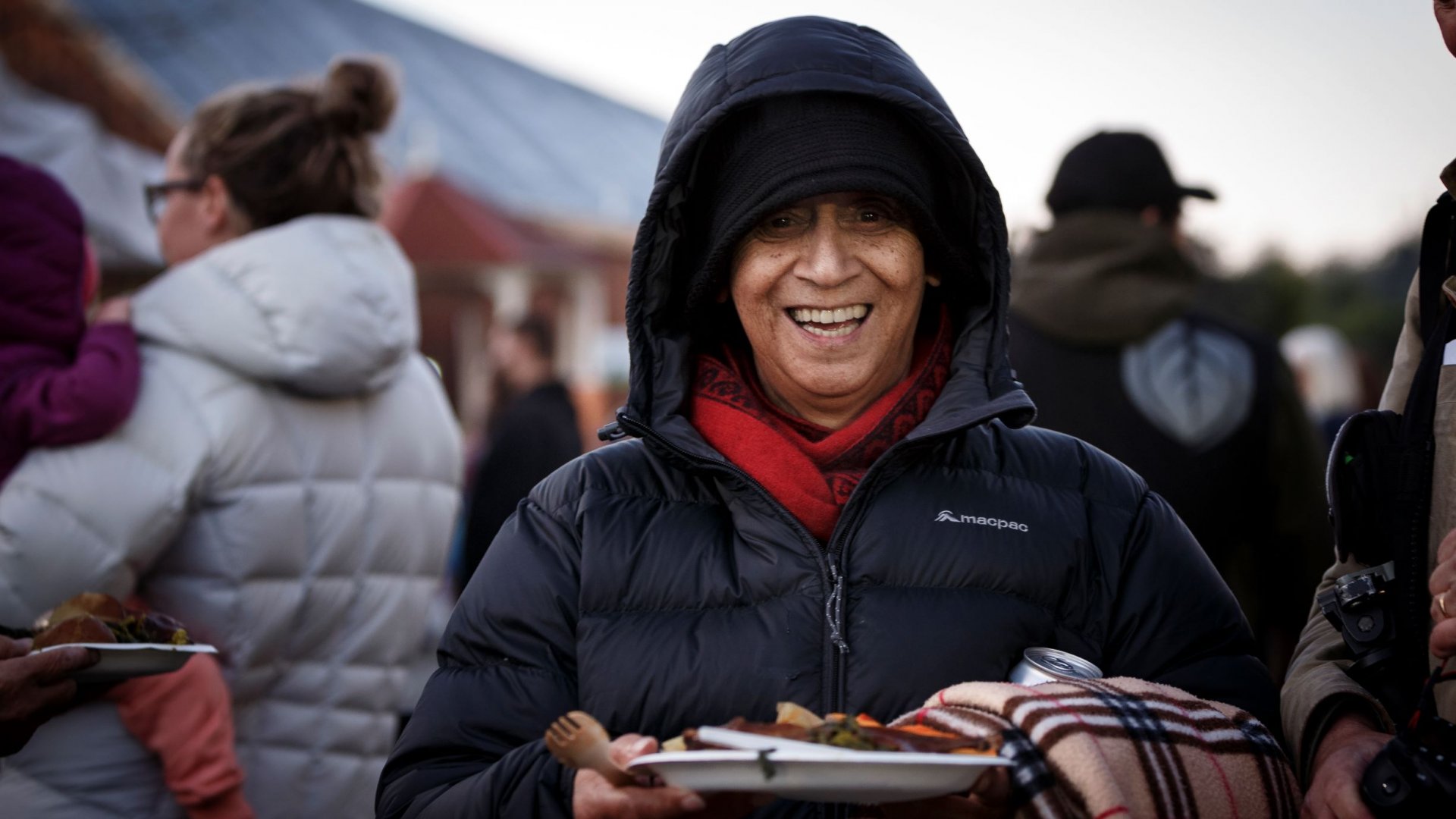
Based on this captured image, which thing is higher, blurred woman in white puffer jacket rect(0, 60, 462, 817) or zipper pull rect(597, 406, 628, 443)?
zipper pull rect(597, 406, 628, 443)

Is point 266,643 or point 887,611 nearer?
point 887,611

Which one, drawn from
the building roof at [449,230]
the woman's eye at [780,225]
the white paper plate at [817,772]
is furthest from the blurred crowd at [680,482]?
the building roof at [449,230]

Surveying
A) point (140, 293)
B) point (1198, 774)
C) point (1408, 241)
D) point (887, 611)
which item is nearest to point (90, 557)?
point (140, 293)

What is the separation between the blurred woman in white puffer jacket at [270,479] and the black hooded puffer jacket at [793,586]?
3.62 ft

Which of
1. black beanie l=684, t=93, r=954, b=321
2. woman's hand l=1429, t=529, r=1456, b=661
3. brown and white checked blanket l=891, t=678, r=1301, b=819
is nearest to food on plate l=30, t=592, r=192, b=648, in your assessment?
black beanie l=684, t=93, r=954, b=321

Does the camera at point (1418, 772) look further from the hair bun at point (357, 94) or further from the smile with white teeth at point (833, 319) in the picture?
the hair bun at point (357, 94)

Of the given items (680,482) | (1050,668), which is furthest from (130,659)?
(1050,668)

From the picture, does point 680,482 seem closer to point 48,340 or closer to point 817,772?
point 817,772

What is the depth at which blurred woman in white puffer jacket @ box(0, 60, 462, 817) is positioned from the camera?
279 cm

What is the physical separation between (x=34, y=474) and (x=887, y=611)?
1926 mm

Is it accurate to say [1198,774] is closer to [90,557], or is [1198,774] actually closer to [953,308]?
[953,308]

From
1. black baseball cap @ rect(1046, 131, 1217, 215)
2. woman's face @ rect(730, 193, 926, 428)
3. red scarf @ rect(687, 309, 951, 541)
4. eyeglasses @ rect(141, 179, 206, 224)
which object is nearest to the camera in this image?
red scarf @ rect(687, 309, 951, 541)

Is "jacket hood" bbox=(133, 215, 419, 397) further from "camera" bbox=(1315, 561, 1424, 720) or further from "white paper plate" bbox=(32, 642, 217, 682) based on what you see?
"camera" bbox=(1315, 561, 1424, 720)

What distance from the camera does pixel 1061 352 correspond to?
12.0ft
